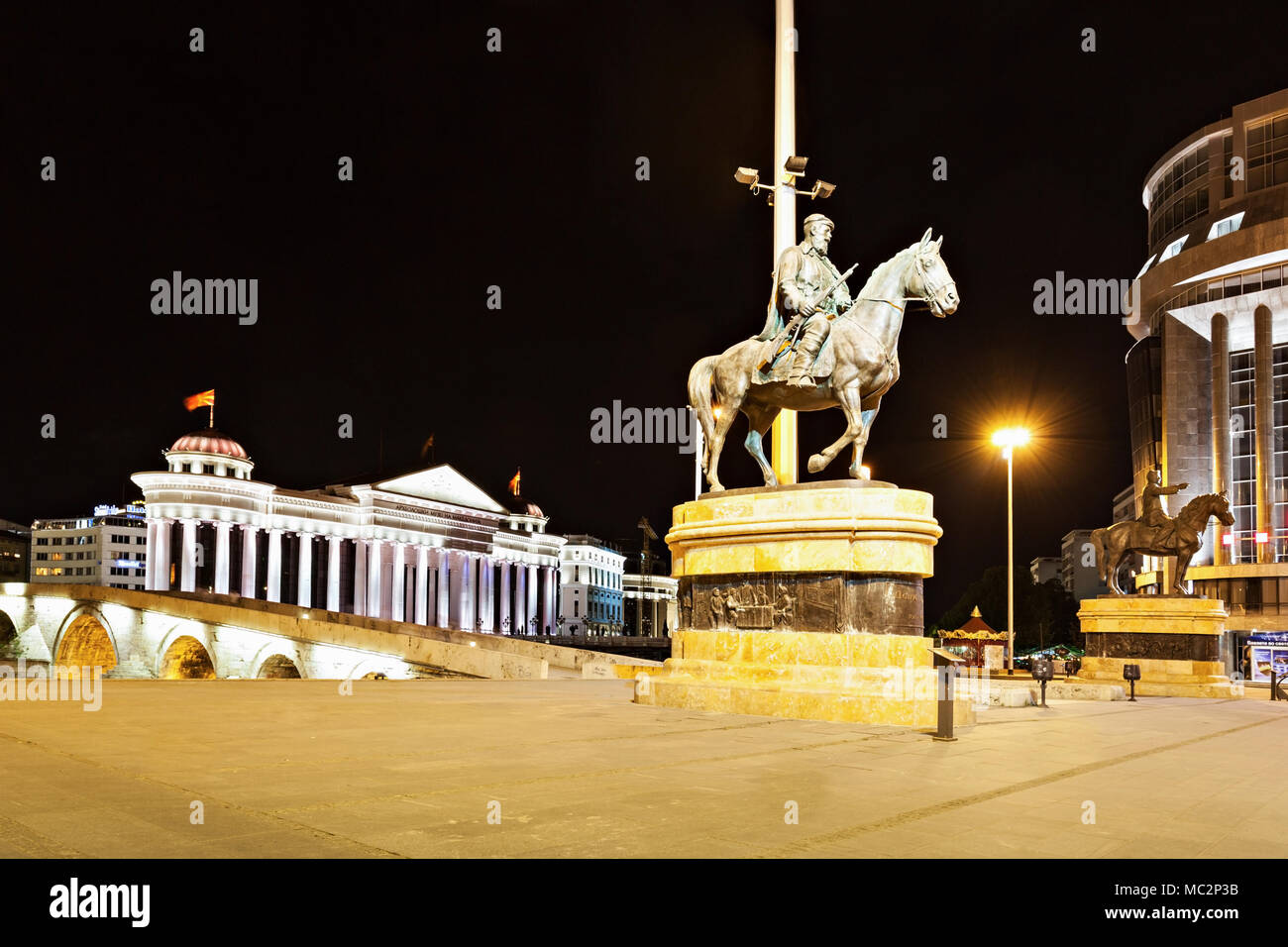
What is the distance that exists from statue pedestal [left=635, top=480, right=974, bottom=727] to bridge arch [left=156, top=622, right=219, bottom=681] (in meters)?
35.0

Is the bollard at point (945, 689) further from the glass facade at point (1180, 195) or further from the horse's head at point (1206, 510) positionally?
the glass facade at point (1180, 195)

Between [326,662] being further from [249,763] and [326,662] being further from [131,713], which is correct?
[249,763]

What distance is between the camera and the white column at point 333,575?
92125mm

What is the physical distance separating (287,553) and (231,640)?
211 feet

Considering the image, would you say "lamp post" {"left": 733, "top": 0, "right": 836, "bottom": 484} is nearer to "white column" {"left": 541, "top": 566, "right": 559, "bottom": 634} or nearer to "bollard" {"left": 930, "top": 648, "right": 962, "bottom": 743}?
"bollard" {"left": 930, "top": 648, "right": 962, "bottom": 743}

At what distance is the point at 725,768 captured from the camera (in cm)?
766

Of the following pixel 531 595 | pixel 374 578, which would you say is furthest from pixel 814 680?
pixel 531 595

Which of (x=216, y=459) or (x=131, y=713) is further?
(x=216, y=459)

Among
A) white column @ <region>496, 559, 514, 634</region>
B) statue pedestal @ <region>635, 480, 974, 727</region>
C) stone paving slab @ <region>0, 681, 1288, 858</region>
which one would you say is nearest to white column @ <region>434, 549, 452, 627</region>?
white column @ <region>496, 559, 514, 634</region>

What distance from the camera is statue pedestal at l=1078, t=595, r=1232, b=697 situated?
74.4 feet

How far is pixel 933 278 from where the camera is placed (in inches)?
502

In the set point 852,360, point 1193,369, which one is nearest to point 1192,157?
point 1193,369

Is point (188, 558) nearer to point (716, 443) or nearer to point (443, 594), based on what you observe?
point (443, 594)

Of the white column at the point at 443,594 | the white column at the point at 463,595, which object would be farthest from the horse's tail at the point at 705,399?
the white column at the point at 463,595
